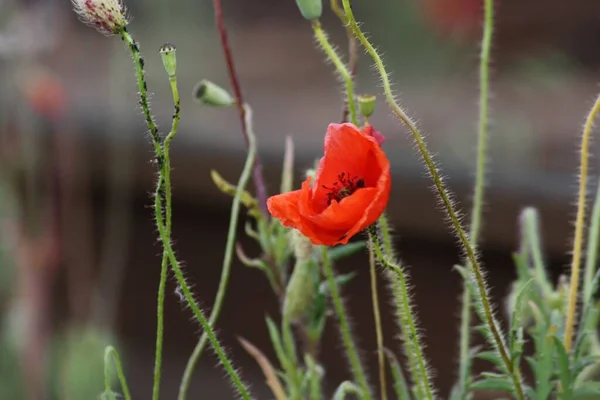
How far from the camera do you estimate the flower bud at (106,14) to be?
10.7 inches

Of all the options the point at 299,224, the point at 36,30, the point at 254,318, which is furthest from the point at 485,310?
the point at 254,318

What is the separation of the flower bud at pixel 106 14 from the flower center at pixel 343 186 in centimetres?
8

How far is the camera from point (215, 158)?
132 cm

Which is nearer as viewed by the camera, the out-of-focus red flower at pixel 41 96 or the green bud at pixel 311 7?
the green bud at pixel 311 7

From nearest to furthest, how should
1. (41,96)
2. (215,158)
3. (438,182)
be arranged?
(438,182) → (41,96) → (215,158)

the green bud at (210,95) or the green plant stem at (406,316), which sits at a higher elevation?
the green bud at (210,95)

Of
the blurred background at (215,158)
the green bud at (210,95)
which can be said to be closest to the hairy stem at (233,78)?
the green bud at (210,95)

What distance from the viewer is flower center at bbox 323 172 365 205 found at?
0.30 meters

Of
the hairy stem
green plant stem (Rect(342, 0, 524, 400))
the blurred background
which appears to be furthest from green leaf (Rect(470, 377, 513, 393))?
the blurred background

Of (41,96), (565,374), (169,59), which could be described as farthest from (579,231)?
(41,96)

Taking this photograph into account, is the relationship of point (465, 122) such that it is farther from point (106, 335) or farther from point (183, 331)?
point (106, 335)

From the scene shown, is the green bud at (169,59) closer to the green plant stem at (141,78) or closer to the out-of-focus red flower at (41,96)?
the green plant stem at (141,78)

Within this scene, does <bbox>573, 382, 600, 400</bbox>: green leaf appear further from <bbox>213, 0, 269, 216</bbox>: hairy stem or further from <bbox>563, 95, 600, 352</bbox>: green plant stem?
<bbox>213, 0, 269, 216</bbox>: hairy stem

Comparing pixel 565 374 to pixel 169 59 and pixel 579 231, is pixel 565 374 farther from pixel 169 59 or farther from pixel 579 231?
pixel 169 59
